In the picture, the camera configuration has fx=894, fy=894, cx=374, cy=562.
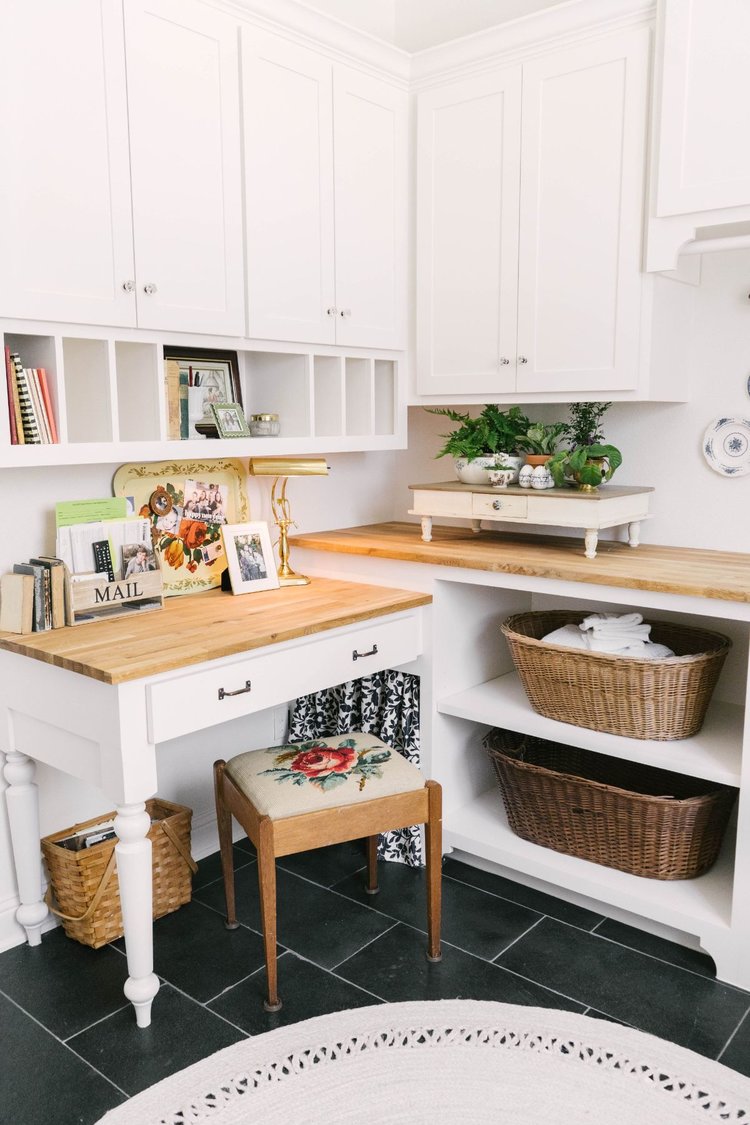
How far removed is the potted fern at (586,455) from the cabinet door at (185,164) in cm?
99

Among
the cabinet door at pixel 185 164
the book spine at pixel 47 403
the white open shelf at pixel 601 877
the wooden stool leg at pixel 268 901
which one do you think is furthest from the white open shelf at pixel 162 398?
the white open shelf at pixel 601 877

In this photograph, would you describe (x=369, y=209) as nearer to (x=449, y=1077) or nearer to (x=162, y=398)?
(x=162, y=398)

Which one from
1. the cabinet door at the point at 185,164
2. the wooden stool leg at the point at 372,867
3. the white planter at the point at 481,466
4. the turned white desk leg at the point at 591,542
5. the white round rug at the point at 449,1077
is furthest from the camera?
the white planter at the point at 481,466

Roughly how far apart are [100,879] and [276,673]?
701mm

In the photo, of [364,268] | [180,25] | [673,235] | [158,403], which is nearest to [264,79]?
[180,25]

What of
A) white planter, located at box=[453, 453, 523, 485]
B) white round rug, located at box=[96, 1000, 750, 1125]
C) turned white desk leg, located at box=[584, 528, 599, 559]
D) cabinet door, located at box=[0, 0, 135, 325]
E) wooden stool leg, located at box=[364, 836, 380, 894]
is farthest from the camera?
white planter, located at box=[453, 453, 523, 485]

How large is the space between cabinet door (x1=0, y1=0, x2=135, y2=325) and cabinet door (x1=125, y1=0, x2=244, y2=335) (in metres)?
0.05

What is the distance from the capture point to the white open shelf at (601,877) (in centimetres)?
223

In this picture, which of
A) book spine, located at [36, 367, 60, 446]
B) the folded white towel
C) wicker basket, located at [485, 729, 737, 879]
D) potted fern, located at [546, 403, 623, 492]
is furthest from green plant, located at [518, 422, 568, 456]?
book spine, located at [36, 367, 60, 446]

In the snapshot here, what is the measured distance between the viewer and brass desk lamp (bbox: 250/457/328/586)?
2572 millimetres

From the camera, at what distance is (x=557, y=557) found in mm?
2479

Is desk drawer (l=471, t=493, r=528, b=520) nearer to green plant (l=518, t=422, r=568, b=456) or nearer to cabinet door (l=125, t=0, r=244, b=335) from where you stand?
green plant (l=518, t=422, r=568, b=456)

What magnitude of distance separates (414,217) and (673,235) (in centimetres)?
89

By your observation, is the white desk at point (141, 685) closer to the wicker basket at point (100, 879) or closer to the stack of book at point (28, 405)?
the wicker basket at point (100, 879)
